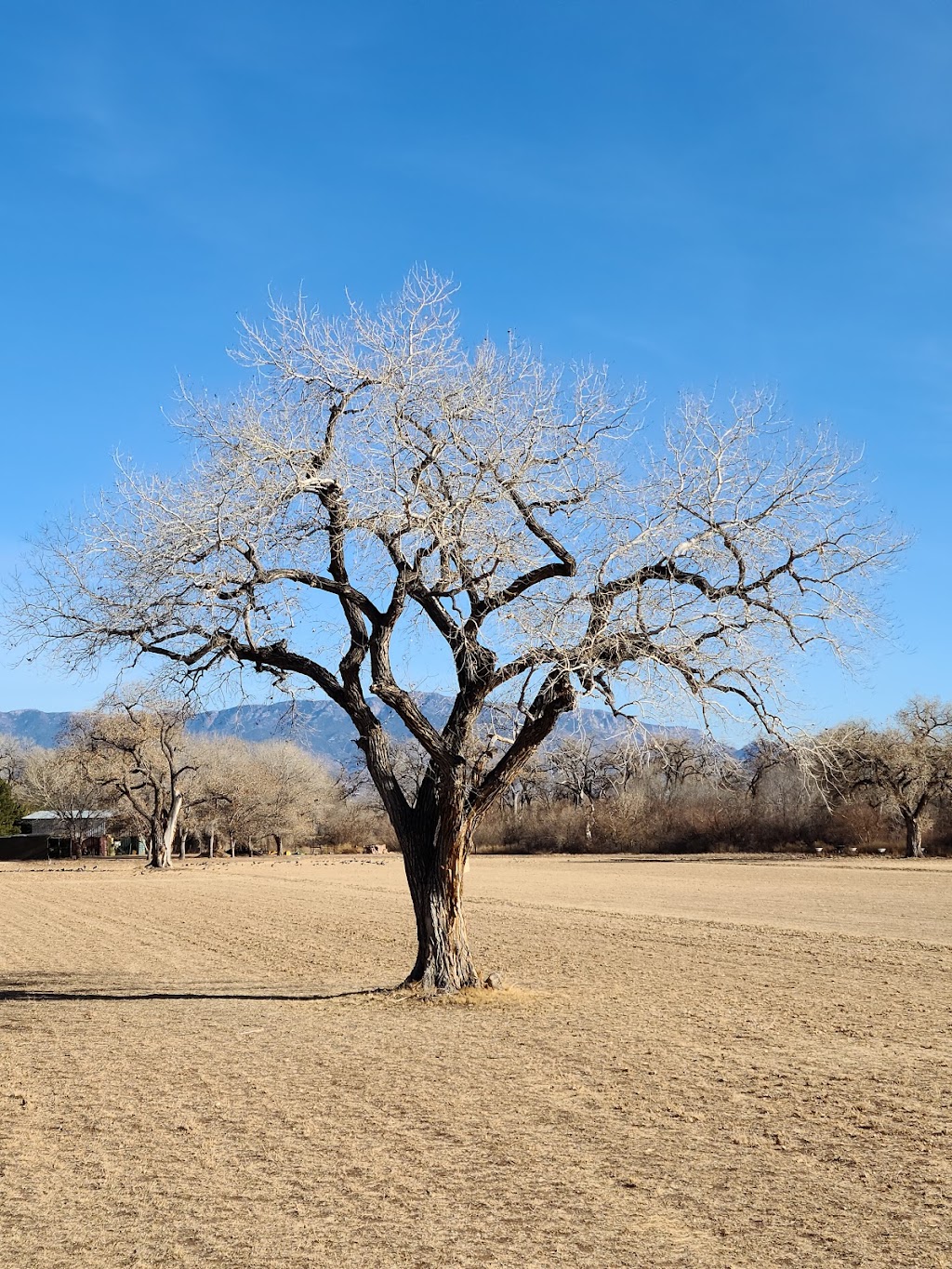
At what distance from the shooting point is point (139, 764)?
57188 millimetres

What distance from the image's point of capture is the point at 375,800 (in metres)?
101

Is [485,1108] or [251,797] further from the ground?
[251,797]

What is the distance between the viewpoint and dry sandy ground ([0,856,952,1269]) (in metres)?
6.37

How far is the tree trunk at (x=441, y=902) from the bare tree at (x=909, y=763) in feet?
149

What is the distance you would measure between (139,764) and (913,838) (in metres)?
39.3

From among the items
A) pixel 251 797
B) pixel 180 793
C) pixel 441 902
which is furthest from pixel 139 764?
pixel 441 902

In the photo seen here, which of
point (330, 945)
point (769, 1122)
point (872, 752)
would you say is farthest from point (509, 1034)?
point (872, 752)

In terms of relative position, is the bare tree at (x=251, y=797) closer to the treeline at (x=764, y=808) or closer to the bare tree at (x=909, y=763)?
the treeline at (x=764, y=808)

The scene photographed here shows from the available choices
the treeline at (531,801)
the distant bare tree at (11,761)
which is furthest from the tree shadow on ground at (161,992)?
the distant bare tree at (11,761)

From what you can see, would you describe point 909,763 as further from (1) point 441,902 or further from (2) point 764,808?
(1) point 441,902

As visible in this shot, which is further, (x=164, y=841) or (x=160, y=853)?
(x=160, y=853)

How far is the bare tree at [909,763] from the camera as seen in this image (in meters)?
58.9

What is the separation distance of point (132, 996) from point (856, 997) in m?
9.75

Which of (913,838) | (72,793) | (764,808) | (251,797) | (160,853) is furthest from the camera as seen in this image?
(251,797)
